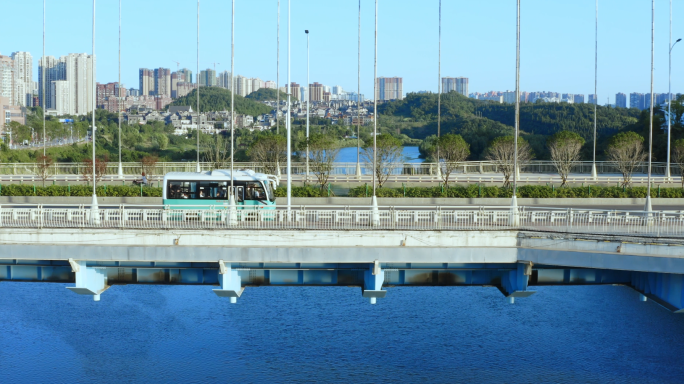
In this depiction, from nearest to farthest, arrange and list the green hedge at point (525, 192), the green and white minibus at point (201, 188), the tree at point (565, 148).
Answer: the green and white minibus at point (201, 188), the green hedge at point (525, 192), the tree at point (565, 148)

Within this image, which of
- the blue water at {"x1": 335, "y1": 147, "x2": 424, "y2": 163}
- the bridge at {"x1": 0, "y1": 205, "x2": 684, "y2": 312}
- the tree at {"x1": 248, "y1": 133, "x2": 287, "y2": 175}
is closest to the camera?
the bridge at {"x1": 0, "y1": 205, "x2": 684, "y2": 312}

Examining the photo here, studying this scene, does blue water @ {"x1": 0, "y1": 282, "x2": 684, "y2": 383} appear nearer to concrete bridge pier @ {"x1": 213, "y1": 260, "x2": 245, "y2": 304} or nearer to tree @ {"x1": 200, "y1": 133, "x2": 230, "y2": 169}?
concrete bridge pier @ {"x1": 213, "y1": 260, "x2": 245, "y2": 304}

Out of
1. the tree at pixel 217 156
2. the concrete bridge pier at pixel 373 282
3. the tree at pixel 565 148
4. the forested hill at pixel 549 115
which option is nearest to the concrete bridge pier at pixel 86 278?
the concrete bridge pier at pixel 373 282

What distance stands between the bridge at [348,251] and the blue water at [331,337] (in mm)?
4021

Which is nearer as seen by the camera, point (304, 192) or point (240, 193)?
point (240, 193)

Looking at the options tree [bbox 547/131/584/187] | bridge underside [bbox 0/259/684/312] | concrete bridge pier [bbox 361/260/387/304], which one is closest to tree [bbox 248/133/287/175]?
tree [bbox 547/131/584/187]

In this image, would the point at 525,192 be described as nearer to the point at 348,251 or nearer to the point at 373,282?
the point at 373,282

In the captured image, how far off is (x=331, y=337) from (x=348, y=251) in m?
8.24

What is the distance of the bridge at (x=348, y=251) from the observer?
2183 centimetres

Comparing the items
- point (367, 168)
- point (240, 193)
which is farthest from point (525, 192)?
point (240, 193)

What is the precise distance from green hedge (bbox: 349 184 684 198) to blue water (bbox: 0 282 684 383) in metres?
7.38

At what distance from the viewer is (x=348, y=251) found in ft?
71.9

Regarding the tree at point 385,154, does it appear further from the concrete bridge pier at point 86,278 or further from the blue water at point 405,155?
Answer: the blue water at point 405,155

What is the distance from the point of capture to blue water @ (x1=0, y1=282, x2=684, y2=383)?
2583cm
